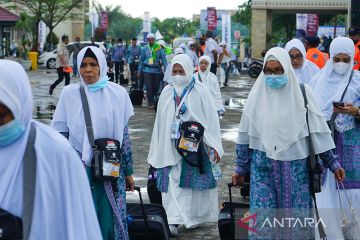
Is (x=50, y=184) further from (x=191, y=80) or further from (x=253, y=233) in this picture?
(x=191, y=80)

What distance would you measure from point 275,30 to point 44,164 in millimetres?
50557

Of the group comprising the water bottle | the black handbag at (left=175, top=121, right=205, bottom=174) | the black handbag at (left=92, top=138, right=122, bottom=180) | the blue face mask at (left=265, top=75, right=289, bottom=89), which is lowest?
the water bottle

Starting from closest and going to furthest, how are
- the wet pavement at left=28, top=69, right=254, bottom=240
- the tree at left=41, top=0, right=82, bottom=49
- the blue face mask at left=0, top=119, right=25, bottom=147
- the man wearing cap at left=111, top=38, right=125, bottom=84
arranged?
the blue face mask at left=0, top=119, right=25, bottom=147 → the wet pavement at left=28, top=69, right=254, bottom=240 → the man wearing cap at left=111, top=38, right=125, bottom=84 → the tree at left=41, top=0, right=82, bottom=49

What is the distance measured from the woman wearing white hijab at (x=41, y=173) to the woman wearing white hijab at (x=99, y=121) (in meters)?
2.03

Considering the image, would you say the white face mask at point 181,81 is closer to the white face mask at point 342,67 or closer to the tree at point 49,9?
the white face mask at point 342,67

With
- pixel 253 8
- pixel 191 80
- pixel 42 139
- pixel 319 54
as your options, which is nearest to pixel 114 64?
pixel 253 8

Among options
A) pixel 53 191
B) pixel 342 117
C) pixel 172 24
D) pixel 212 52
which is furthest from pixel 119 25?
pixel 53 191

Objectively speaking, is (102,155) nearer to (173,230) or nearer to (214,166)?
(173,230)

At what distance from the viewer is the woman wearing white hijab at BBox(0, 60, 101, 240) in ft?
9.94

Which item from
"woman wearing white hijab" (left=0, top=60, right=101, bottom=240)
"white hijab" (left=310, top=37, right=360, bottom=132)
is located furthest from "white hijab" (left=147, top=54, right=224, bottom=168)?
"woman wearing white hijab" (left=0, top=60, right=101, bottom=240)

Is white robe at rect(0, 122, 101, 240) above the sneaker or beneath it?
above

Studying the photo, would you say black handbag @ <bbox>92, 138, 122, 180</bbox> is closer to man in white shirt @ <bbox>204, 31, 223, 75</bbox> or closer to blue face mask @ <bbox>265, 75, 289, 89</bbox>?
blue face mask @ <bbox>265, 75, 289, 89</bbox>

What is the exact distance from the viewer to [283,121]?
5.39 meters

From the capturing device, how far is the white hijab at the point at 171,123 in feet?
24.3
